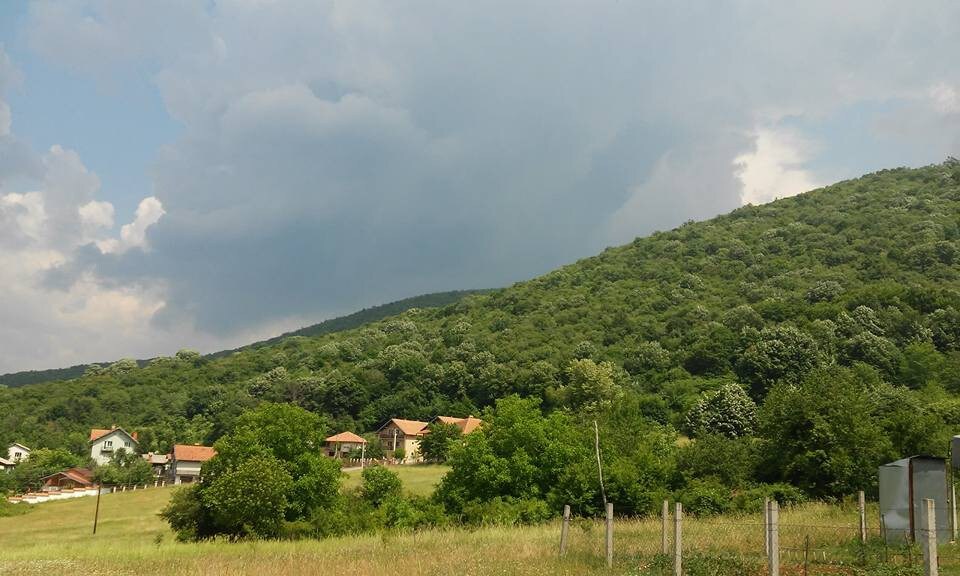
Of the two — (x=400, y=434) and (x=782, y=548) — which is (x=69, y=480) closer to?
(x=400, y=434)

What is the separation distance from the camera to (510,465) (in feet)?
137

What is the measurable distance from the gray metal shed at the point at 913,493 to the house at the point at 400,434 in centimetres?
8350

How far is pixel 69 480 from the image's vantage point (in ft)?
317

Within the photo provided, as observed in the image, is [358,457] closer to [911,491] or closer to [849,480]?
[849,480]

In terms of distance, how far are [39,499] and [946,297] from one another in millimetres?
108052

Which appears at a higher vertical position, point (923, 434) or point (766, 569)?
point (923, 434)

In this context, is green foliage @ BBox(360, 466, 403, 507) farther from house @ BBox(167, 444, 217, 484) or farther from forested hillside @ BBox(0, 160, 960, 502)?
house @ BBox(167, 444, 217, 484)

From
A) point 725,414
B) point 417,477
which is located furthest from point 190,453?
point 725,414

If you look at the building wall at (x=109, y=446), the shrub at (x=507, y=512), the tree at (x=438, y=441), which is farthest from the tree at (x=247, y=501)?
the building wall at (x=109, y=446)

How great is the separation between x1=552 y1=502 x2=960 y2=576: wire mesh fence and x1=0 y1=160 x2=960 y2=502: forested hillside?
14830 mm

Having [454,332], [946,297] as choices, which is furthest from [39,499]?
[946,297]

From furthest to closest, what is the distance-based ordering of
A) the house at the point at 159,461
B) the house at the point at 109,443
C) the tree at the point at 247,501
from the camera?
1. the house at the point at 109,443
2. the house at the point at 159,461
3. the tree at the point at 247,501

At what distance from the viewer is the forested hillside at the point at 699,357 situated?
39562mm

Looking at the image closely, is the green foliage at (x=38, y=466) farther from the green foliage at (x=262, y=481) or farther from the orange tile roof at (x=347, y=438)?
the green foliage at (x=262, y=481)
